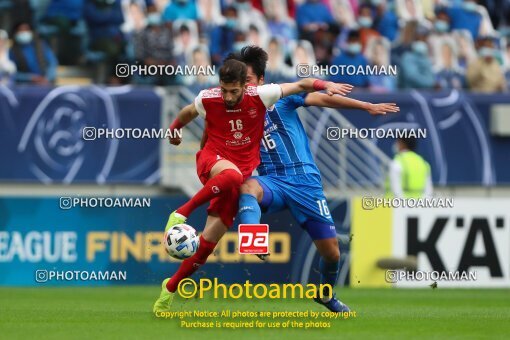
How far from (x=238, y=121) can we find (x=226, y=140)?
0.21 meters

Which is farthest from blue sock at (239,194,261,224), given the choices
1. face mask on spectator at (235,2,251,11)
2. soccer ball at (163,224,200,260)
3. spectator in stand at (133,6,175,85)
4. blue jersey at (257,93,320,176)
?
face mask on spectator at (235,2,251,11)

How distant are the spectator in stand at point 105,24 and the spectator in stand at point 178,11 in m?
0.85

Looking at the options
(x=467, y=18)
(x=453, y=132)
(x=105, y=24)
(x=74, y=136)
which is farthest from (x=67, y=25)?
(x=467, y=18)

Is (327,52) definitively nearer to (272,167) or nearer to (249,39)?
(249,39)

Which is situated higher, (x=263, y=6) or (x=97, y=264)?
(x=263, y=6)

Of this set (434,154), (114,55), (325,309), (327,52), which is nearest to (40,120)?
(114,55)

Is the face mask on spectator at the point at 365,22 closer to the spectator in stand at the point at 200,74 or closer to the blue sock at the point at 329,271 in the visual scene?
the spectator in stand at the point at 200,74

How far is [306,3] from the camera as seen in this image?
2150 centimetres

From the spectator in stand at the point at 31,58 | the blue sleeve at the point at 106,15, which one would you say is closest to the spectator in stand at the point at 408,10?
the blue sleeve at the point at 106,15

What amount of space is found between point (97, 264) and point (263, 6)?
6315mm

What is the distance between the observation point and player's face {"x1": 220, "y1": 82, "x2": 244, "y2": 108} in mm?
10727

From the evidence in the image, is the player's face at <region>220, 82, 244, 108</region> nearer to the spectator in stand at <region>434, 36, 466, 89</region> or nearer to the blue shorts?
the blue shorts

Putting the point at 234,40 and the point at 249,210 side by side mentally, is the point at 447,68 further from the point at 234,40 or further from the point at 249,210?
the point at 249,210

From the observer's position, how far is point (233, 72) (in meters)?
10.6
